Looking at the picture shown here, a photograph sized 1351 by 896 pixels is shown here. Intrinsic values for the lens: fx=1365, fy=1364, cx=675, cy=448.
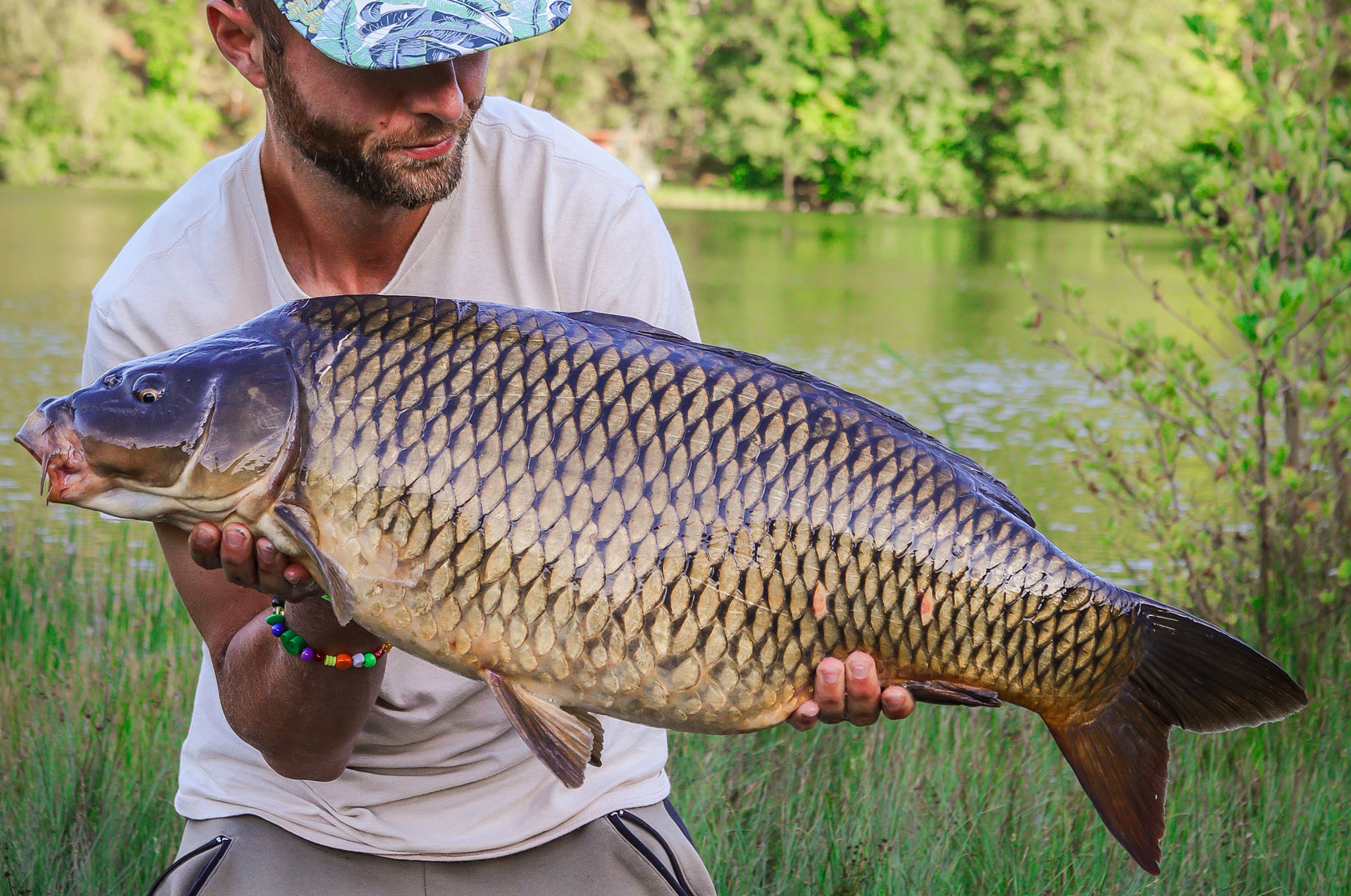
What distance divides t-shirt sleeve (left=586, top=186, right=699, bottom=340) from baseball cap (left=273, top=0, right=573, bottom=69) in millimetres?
317

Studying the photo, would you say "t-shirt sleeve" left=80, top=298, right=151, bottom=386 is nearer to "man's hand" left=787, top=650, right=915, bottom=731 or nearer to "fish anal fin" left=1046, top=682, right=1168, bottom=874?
"man's hand" left=787, top=650, right=915, bottom=731

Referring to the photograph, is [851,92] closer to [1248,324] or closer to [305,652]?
[1248,324]

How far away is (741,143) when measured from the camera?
3472 centimetres

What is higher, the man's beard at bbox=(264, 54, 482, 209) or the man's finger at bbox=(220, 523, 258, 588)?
the man's beard at bbox=(264, 54, 482, 209)

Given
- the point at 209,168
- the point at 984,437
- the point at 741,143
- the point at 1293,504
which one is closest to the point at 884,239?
the point at 741,143

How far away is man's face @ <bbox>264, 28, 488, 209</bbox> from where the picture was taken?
1555 mm

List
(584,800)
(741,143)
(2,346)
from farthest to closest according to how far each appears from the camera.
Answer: (741,143), (2,346), (584,800)

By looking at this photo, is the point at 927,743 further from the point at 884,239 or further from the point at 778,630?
the point at 884,239

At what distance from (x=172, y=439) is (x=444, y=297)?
48 cm

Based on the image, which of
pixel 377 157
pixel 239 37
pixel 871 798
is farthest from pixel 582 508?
pixel 871 798

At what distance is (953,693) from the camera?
4.55ft

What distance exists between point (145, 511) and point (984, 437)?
21.9ft

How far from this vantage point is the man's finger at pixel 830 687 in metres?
1.35

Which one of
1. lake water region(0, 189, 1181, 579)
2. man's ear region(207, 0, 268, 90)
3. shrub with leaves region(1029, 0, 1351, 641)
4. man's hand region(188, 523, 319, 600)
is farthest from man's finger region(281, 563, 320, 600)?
shrub with leaves region(1029, 0, 1351, 641)
